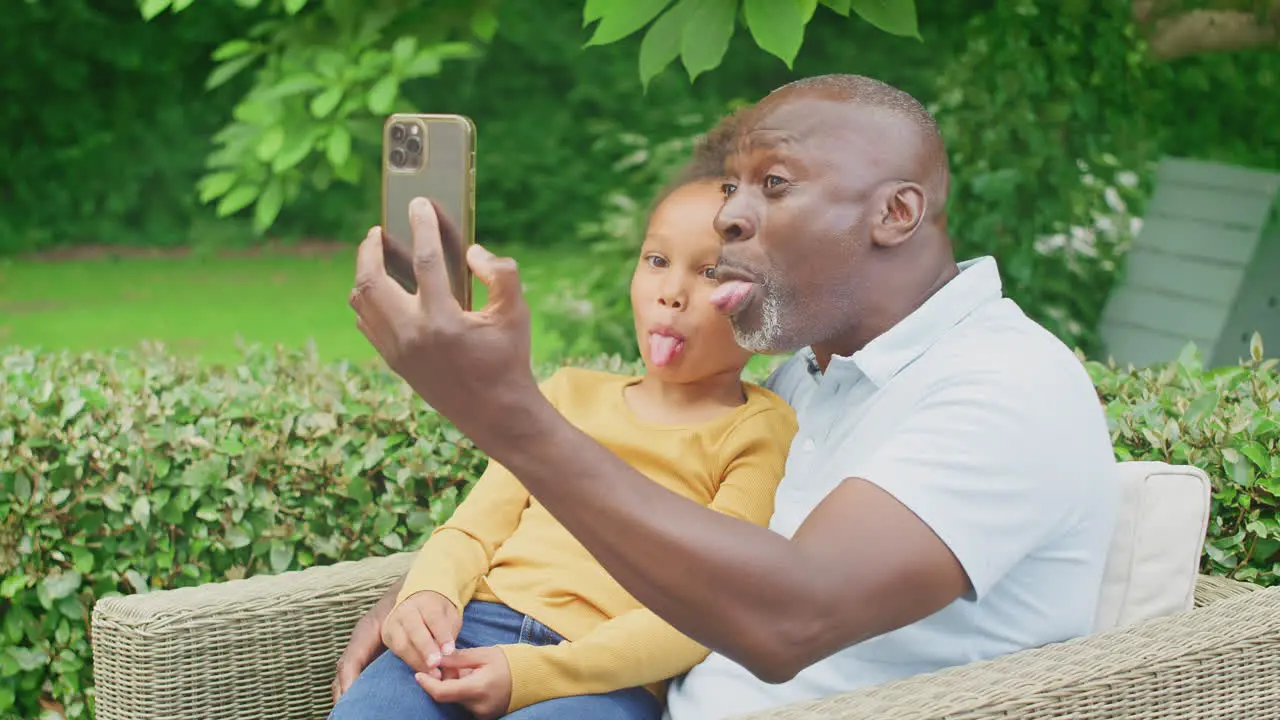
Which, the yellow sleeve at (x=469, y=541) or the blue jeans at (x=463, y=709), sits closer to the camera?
the blue jeans at (x=463, y=709)

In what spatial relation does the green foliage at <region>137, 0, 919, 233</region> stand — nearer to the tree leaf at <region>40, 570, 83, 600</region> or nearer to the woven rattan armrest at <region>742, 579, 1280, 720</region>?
the tree leaf at <region>40, 570, 83, 600</region>

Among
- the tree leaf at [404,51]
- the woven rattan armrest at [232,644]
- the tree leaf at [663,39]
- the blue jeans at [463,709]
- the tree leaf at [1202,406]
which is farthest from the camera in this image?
the tree leaf at [404,51]

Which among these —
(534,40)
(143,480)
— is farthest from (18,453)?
(534,40)

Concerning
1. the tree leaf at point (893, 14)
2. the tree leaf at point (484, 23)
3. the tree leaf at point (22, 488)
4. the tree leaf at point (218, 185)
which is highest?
the tree leaf at point (893, 14)

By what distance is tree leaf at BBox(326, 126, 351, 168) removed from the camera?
170 inches

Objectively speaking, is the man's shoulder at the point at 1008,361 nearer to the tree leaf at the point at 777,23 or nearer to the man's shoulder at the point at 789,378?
the man's shoulder at the point at 789,378

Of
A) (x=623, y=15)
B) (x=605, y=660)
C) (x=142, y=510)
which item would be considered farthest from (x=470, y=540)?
(x=623, y=15)

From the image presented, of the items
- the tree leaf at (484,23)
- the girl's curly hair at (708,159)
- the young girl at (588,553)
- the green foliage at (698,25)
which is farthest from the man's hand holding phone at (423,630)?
the tree leaf at (484,23)

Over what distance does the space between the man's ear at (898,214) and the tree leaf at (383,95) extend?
244 cm

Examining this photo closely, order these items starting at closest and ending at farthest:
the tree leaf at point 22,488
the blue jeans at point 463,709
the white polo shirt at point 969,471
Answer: the white polo shirt at point 969,471
the blue jeans at point 463,709
the tree leaf at point 22,488

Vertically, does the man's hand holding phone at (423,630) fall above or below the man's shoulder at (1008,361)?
below

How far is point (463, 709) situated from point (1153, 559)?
44.0 inches

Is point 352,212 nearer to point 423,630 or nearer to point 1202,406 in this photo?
point 1202,406

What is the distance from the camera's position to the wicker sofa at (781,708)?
1.92m
